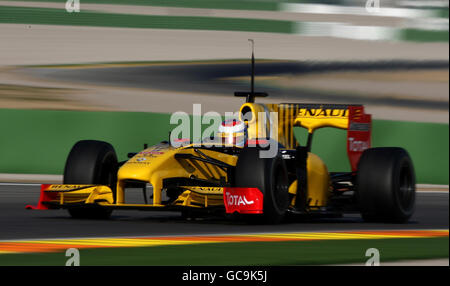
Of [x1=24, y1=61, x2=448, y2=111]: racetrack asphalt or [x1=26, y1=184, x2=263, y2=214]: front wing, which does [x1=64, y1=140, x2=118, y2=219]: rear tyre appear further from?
[x1=24, y1=61, x2=448, y2=111]: racetrack asphalt

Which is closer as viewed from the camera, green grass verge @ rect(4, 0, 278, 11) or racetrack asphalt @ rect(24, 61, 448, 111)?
racetrack asphalt @ rect(24, 61, 448, 111)

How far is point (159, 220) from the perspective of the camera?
37.4ft

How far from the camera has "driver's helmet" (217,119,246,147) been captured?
1134cm

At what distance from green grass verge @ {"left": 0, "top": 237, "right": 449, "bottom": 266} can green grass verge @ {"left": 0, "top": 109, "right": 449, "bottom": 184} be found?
954cm

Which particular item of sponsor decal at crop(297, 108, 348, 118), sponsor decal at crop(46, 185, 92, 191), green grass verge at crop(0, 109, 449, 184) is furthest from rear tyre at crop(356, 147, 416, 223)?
green grass verge at crop(0, 109, 449, 184)

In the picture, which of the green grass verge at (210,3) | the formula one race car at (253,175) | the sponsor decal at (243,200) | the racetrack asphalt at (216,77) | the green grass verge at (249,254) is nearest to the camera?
the green grass verge at (249,254)

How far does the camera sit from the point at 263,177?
397 inches

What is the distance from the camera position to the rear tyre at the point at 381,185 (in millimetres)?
11172

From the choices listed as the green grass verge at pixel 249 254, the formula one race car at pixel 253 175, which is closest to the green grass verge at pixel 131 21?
the formula one race car at pixel 253 175

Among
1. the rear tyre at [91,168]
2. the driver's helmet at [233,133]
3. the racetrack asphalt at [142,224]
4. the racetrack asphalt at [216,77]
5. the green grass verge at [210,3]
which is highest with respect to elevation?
the green grass verge at [210,3]

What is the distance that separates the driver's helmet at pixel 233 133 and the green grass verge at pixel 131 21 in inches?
696

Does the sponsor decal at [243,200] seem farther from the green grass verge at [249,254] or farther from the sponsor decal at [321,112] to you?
the sponsor decal at [321,112]

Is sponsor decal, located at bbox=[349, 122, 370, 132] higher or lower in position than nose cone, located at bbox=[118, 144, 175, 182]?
higher
